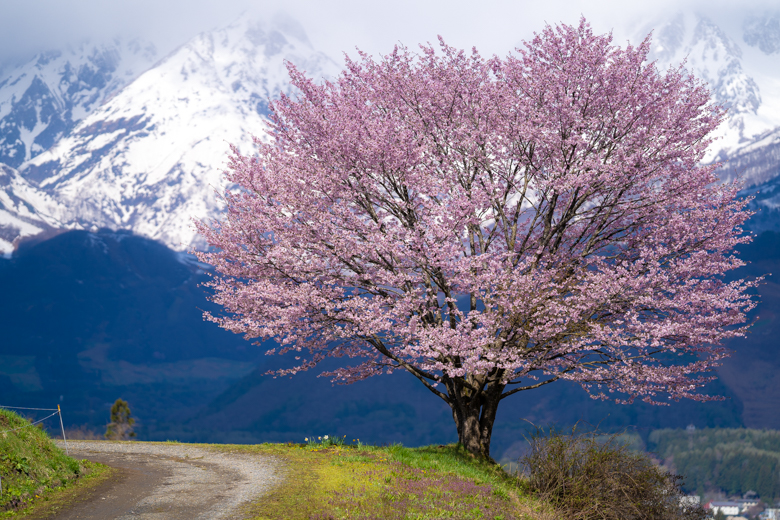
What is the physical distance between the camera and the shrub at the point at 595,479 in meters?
14.2

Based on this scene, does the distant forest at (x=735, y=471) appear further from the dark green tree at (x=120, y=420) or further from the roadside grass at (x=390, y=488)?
the roadside grass at (x=390, y=488)

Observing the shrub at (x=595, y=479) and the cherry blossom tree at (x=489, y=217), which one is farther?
the cherry blossom tree at (x=489, y=217)

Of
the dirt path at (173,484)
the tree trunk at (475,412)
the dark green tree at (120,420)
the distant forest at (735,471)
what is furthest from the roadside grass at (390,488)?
the distant forest at (735,471)

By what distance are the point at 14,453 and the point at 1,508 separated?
5.16ft

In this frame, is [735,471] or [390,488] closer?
[390,488]

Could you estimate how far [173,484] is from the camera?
13.6m

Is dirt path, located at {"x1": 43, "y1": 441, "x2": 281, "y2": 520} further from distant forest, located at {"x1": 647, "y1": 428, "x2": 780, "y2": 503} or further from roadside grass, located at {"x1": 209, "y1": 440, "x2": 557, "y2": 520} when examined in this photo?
distant forest, located at {"x1": 647, "y1": 428, "x2": 780, "y2": 503}

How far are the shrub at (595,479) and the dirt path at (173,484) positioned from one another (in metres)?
6.24

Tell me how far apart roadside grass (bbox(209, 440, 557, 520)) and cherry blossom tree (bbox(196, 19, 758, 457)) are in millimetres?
2451

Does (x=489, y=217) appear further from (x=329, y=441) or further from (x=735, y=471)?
(x=735, y=471)

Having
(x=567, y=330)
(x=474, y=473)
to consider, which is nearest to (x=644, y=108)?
(x=567, y=330)

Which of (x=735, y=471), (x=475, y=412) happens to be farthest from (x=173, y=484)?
(x=735, y=471)

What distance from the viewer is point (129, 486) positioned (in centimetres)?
1335

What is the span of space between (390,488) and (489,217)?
28.8 feet
